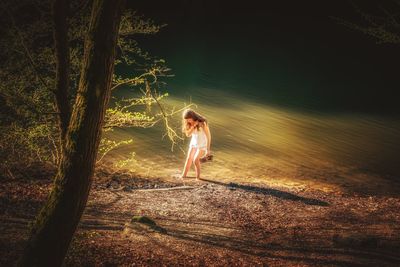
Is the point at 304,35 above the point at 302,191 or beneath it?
above

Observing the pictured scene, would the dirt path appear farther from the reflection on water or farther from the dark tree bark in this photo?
the reflection on water

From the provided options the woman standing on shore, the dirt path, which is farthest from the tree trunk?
the woman standing on shore

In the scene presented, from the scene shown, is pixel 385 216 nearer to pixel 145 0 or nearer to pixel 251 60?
pixel 251 60

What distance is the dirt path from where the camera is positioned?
5844 millimetres

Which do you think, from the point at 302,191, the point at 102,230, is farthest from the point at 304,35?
the point at 102,230

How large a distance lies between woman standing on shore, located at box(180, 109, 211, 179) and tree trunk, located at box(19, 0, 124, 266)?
18.2 feet

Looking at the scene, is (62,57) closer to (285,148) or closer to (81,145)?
(81,145)

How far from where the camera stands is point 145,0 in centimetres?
5584

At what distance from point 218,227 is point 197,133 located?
3.70 m

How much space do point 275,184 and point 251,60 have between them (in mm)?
26242

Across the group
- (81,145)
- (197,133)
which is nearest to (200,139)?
(197,133)

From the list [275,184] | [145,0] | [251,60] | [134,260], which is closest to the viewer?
[134,260]

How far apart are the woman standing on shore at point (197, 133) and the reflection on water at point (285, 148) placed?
1.25 meters

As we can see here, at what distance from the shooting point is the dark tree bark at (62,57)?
4922 millimetres
